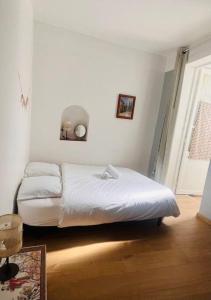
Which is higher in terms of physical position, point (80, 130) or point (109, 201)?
point (80, 130)

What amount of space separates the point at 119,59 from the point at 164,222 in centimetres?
282

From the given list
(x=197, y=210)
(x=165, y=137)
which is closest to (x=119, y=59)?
(x=165, y=137)

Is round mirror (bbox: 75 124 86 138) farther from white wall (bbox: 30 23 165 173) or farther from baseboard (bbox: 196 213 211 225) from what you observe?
baseboard (bbox: 196 213 211 225)

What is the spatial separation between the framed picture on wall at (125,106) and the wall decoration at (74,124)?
0.63 m

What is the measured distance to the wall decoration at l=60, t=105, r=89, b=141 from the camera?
3.54 meters

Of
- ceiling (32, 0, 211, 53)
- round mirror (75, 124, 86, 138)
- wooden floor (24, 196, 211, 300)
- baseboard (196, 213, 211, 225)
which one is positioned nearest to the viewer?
wooden floor (24, 196, 211, 300)

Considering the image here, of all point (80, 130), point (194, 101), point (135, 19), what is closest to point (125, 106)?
point (80, 130)

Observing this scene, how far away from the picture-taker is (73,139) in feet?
11.8

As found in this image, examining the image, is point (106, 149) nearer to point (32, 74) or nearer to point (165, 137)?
point (165, 137)

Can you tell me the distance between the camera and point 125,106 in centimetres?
370

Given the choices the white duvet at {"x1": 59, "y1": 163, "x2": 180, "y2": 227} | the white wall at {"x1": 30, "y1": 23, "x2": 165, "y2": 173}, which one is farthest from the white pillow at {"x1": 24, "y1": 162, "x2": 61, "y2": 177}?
the white wall at {"x1": 30, "y1": 23, "x2": 165, "y2": 173}

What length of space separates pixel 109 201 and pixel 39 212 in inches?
29.7

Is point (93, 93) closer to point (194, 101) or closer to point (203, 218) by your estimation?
point (194, 101)

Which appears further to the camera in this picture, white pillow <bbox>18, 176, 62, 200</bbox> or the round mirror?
the round mirror
